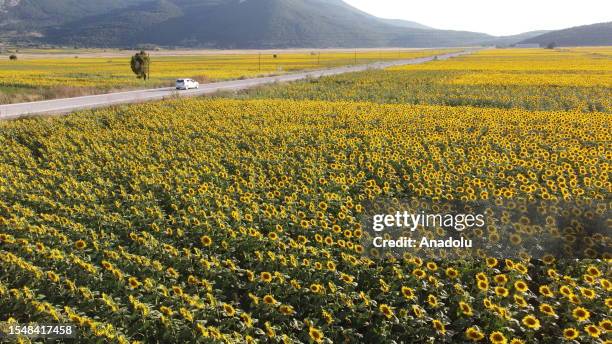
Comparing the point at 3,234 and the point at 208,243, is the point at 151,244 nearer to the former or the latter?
the point at 208,243

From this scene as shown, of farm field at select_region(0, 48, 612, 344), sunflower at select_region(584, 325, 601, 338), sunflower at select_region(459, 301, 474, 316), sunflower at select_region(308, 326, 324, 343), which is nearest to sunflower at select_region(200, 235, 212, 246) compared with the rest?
farm field at select_region(0, 48, 612, 344)

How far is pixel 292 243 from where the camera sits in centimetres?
638

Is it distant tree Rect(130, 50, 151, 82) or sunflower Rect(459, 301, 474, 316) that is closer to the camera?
sunflower Rect(459, 301, 474, 316)

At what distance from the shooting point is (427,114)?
18.5 meters

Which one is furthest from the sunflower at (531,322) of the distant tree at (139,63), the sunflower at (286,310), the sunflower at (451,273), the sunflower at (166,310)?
the distant tree at (139,63)

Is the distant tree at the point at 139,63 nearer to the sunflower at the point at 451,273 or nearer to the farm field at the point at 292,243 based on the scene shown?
the farm field at the point at 292,243

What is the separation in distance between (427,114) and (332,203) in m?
11.6

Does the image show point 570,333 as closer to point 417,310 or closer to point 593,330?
point 593,330

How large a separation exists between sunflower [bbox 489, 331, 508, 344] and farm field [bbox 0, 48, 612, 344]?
0.01 metres

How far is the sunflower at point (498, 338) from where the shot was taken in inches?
176

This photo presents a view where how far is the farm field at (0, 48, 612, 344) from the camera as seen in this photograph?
16.7 feet

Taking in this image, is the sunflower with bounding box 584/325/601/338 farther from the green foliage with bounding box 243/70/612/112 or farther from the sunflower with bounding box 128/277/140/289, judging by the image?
the green foliage with bounding box 243/70/612/112

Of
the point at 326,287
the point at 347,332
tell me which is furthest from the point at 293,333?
the point at 326,287

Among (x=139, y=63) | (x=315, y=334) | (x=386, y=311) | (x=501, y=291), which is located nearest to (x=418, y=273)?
(x=386, y=311)
